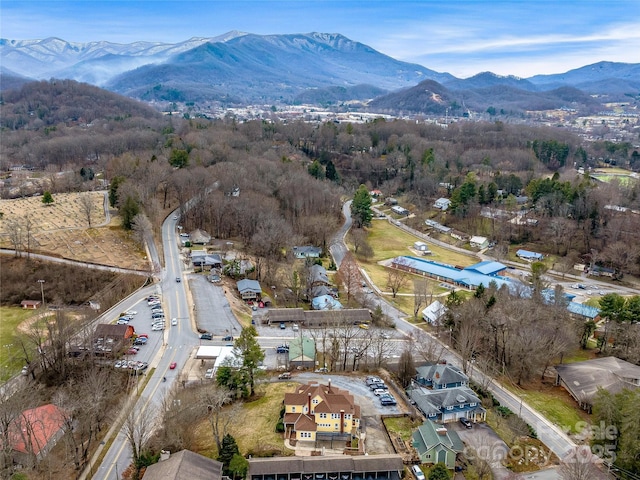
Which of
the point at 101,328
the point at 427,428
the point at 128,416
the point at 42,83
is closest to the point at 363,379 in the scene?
the point at 427,428

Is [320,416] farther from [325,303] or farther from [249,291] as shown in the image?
[249,291]

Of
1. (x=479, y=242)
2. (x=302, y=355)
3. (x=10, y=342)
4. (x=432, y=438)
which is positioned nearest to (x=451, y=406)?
(x=432, y=438)

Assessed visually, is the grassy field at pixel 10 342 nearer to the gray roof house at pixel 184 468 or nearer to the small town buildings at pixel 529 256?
the gray roof house at pixel 184 468

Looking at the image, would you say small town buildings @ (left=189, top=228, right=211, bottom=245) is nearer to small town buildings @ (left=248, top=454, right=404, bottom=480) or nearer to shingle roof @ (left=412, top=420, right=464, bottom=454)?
small town buildings @ (left=248, top=454, right=404, bottom=480)

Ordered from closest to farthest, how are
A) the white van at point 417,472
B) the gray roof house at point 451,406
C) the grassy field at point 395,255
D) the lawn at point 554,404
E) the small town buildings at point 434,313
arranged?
the white van at point 417,472, the gray roof house at point 451,406, the lawn at point 554,404, the small town buildings at point 434,313, the grassy field at point 395,255

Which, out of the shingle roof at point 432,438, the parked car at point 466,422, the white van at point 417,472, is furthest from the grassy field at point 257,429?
the parked car at point 466,422

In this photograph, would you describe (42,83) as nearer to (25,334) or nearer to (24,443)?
(25,334)

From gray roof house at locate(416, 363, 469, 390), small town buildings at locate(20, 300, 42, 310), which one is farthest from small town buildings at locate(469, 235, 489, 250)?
small town buildings at locate(20, 300, 42, 310)
